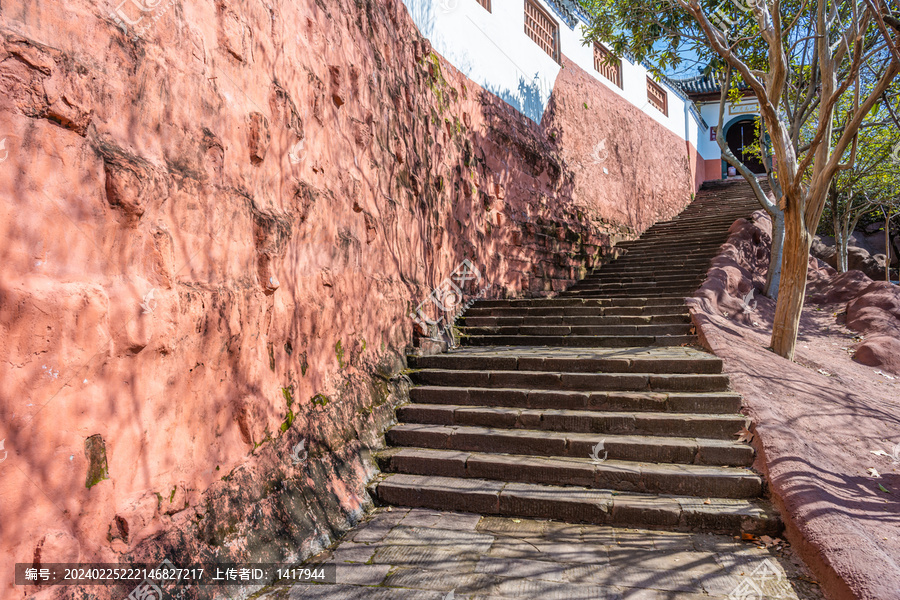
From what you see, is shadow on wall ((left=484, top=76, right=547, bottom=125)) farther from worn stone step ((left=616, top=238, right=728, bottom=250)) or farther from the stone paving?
the stone paving

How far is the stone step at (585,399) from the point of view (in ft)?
12.5

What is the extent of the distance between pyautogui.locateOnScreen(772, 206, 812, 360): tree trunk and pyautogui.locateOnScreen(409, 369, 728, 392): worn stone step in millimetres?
1772

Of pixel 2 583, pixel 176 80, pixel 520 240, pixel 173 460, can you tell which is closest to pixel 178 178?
pixel 176 80

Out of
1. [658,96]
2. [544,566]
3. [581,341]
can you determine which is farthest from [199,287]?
[658,96]

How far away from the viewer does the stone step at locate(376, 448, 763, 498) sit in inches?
124

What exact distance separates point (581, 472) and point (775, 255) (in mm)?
6543

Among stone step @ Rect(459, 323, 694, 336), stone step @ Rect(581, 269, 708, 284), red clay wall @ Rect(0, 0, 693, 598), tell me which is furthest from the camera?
stone step @ Rect(581, 269, 708, 284)

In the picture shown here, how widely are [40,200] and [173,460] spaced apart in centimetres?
121

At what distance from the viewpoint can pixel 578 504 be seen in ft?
10.3

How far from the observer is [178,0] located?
2.53 metres

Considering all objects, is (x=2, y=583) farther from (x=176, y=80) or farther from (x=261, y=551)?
(x=176, y=80)

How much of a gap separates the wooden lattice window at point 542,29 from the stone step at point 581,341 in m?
6.39

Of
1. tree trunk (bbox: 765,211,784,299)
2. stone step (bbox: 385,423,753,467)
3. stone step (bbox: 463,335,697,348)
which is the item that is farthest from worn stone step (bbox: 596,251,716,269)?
stone step (bbox: 385,423,753,467)

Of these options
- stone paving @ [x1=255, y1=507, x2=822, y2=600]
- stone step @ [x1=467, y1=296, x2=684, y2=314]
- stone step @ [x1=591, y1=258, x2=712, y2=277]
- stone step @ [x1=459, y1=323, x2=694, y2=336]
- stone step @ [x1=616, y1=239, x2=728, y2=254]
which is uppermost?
stone step @ [x1=616, y1=239, x2=728, y2=254]
